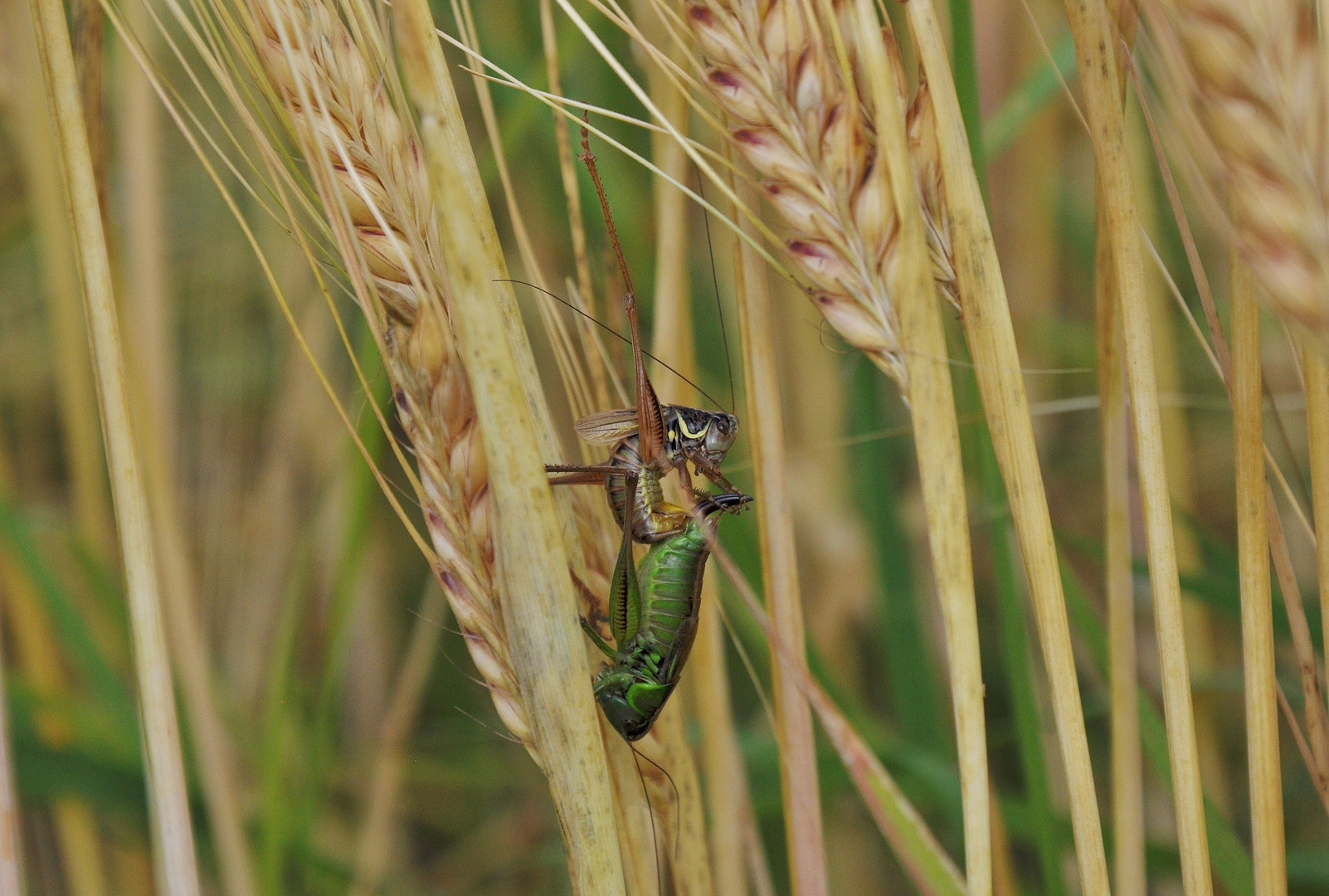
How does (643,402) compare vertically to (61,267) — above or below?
below

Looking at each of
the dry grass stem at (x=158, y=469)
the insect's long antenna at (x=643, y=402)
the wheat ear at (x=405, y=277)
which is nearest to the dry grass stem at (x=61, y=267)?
the dry grass stem at (x=158, y=469)

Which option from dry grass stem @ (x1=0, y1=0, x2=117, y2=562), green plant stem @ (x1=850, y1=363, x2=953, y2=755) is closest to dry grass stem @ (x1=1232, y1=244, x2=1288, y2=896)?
green plant stem @ (x1=850, y1=363, x2=953, y2=755)

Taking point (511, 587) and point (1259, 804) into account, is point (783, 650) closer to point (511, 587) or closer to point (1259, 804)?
point (511, 587)

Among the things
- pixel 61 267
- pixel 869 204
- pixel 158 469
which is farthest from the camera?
pixel 61 267

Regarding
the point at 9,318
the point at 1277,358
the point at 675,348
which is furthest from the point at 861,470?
the point at 9,318

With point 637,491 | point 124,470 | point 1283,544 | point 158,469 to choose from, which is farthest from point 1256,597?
point 158,469

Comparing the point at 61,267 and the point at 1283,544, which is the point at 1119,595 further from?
the point at 61,267

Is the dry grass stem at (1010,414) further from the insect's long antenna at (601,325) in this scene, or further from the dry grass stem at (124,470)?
the dry grass stem at (124,470)
